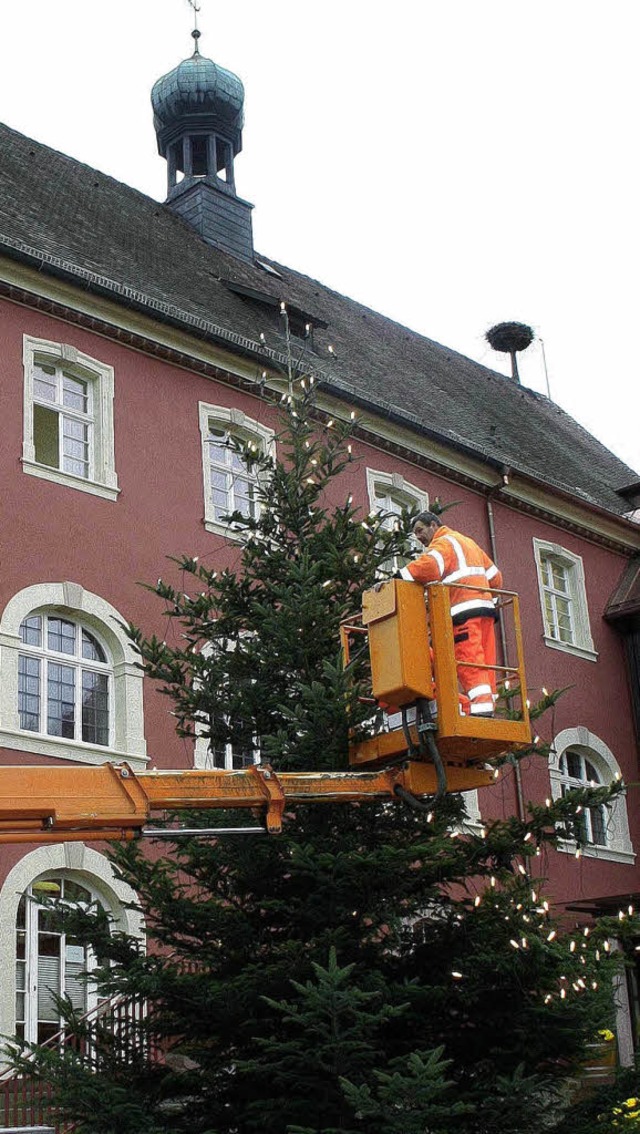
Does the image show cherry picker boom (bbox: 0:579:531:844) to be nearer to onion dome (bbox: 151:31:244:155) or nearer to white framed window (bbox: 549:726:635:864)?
white framed window (bbox: 549:726:635:864)

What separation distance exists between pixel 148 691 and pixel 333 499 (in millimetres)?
5294

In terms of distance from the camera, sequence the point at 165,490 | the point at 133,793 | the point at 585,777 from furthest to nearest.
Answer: the point at 585,777 < the point at 165,490 < the point at 133,793

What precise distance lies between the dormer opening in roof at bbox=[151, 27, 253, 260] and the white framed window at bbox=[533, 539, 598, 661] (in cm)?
858

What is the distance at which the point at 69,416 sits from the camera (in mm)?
20422

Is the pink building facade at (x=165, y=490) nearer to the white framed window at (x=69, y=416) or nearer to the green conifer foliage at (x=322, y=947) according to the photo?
the white framed window at (x=69, y=416)

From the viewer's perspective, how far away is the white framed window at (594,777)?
25891 mm

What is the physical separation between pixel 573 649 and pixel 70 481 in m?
10.8

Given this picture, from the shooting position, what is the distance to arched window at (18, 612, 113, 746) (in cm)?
1852

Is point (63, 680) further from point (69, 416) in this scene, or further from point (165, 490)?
point (69, 416)

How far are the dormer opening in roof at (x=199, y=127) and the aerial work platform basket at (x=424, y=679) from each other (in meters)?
22.0

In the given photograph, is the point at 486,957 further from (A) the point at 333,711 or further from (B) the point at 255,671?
(B) the point at 255,671

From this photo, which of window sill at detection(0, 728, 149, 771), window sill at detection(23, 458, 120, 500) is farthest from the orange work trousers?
window sill at detection(23, 458, 120, 500)

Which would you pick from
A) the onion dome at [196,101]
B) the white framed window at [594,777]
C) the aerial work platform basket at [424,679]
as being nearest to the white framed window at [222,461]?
the white framed window at [594,777]

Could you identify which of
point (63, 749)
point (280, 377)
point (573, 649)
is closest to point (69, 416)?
point (280, 377)
